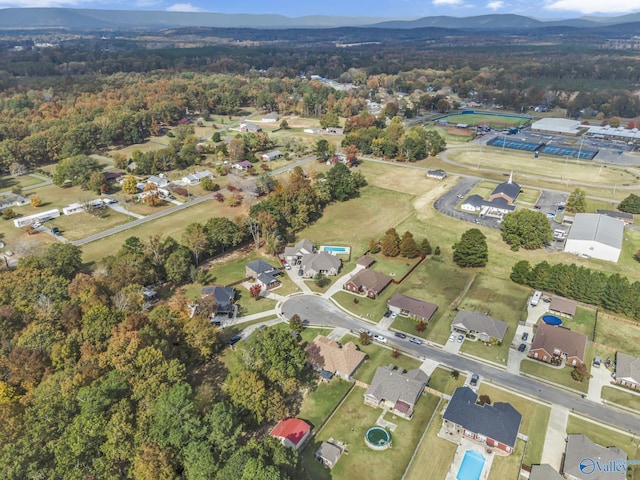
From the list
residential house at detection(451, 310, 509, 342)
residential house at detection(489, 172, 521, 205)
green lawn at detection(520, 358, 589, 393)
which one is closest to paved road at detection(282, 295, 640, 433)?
green lawn at detection(520, 358, 589, 393)

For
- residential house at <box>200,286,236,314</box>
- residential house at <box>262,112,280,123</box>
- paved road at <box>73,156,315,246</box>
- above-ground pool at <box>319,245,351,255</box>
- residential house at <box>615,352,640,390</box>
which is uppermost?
residential house at <box>615,352,640,390</box>

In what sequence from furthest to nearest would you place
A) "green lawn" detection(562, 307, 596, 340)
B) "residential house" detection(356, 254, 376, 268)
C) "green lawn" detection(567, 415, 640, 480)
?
"residential house" detection(356, 254, 376, 268)
"green lawn" detection(562, 307, 596, 340)
"green lawn" detection(567, 415, 640, 480)

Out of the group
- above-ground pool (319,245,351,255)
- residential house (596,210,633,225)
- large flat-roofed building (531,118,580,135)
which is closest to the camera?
above-ground pool (319,245,351,255)

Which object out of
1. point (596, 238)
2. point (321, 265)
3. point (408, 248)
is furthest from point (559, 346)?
point (321, 265)

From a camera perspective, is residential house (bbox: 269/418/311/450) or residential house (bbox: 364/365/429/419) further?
residential house (bbox: 364/365/429/419)

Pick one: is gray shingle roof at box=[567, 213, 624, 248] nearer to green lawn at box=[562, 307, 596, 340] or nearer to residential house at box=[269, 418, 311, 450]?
green lawn at box=[562, 307, 596, 340]

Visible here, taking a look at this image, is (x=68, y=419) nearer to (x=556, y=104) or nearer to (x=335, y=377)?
(x=335, y=377)

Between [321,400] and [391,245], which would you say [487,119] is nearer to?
[391,245]

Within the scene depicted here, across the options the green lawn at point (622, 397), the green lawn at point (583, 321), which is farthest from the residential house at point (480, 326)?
the green lawn at point (622, 397)
